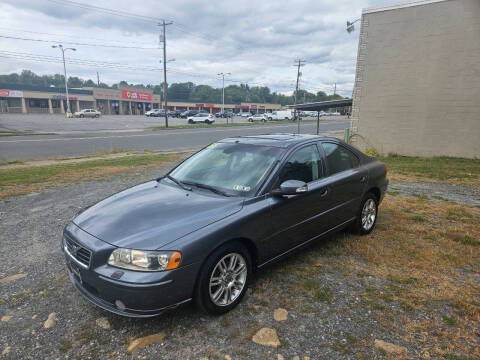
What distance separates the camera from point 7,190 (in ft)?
24.2

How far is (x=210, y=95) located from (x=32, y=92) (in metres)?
75.4

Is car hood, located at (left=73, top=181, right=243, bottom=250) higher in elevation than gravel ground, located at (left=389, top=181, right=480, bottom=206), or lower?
higher

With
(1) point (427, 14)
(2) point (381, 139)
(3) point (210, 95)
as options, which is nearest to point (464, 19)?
(1) point (427, 14)

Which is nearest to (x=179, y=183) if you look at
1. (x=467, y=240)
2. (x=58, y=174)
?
(x=467, y=240)

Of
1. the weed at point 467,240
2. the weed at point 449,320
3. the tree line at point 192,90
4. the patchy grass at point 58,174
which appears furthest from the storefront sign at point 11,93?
the weed at point 449,320

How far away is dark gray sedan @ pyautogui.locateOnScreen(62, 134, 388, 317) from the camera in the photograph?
2.44m

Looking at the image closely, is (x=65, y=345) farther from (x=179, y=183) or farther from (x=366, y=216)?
(x=366, y=216)

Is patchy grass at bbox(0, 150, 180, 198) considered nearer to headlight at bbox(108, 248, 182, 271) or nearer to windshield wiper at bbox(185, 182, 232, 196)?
windshield wiper at bbox(185, 182, 232, 196)

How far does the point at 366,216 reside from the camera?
4.68 metres

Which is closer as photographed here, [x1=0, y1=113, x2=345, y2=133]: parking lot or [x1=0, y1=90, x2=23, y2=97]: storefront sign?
[x1=0, y1=113, x2=345, y2=133]: parking lot

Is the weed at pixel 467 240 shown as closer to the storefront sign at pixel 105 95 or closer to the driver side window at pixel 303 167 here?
the driver side window at pixel 303 167

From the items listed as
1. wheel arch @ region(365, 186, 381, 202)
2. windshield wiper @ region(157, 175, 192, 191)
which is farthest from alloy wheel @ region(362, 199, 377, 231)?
windshield wiper @ region(157, 175, 192, 191)

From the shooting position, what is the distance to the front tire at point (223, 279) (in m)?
2.65

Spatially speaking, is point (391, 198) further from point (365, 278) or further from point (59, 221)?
point (59, 221)
